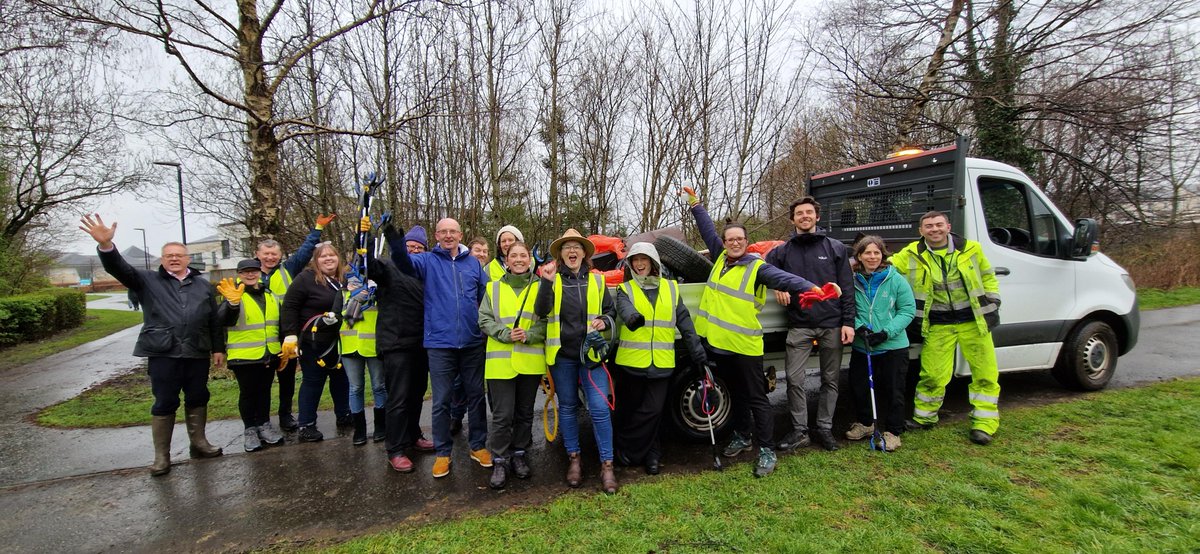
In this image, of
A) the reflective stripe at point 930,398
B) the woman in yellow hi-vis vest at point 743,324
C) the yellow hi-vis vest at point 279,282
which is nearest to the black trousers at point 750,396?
the woman in yellow hi-vis vest at point 743,324

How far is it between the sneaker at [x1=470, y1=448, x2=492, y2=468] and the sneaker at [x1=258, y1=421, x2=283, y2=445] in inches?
78.0

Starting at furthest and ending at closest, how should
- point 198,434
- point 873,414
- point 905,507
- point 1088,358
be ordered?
point 1088,358, point 198,434, point 873,414, point 905,507

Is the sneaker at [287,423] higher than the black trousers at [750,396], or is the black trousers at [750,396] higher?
the black trousers at [750,396]

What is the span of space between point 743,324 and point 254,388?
4.30 meters

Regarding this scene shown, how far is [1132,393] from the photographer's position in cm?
491

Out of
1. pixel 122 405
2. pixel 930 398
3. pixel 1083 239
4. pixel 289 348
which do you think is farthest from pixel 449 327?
pixel 1083 239

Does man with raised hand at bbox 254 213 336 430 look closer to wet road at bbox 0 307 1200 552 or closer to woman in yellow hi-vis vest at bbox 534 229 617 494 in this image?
wet road at bbox 0 307 1200 552

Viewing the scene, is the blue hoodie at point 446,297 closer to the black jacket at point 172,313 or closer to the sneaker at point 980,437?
the black jacket at point 172,313

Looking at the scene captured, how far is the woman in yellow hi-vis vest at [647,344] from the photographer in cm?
356

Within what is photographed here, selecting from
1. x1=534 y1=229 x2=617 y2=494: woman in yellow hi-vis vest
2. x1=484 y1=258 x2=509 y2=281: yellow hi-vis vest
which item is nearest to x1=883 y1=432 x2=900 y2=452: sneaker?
x1=534 y1=229 x2=617 y2=494: woman in yellow hi-vis vest

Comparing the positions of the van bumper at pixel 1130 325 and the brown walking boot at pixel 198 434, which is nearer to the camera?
the brown walking boot at pixel 198 434

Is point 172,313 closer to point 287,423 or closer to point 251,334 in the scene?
point 251,334

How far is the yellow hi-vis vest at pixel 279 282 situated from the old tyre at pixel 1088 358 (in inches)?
304

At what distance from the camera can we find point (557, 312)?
11.5 feet
